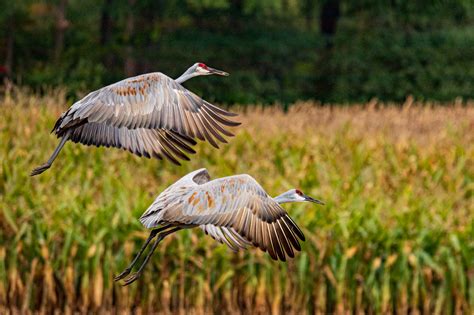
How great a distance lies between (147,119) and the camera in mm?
1837

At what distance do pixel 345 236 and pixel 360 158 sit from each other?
5220 mm

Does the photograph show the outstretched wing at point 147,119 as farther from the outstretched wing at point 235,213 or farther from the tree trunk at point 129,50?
the tree trunk at point 129,50

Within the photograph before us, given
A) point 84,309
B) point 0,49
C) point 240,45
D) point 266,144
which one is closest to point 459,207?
point 266,144

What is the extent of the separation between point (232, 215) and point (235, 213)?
2 cm

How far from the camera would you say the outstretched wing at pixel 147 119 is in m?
1.85

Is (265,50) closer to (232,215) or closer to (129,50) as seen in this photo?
(129,50)

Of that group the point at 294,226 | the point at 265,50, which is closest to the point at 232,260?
the point at 294,226

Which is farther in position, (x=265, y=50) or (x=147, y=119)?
(x=265, y=50)

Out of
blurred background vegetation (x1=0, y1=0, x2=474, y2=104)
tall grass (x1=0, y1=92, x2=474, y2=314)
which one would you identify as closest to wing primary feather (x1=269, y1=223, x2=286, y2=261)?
tall grass (x1=0, y1=92, x2=474, y2=314)

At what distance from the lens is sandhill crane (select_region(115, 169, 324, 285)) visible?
180 cm

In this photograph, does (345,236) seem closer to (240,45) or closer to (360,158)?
(360,158)

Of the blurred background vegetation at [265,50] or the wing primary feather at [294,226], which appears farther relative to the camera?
the blurred background vegetation at [265,50]

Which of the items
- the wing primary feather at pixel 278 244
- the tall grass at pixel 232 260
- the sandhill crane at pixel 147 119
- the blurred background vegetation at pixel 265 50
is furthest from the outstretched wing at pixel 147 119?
the blurred background vegetation at pixel 265 50

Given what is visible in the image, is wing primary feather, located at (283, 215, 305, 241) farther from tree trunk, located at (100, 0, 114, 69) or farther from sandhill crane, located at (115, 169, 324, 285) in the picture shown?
tree trunk, located at (100, 0, 114, 69)
